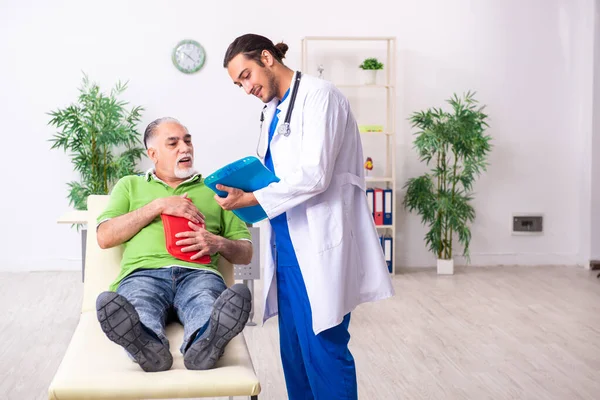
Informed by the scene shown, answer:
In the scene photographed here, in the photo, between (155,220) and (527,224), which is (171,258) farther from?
(527,224)

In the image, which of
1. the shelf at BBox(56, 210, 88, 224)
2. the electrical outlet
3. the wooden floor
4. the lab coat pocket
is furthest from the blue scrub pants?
the electrical outlet

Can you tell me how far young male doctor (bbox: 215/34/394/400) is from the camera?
2066 mm

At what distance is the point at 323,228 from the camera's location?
2.10 metres

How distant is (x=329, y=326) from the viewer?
6.84 ft

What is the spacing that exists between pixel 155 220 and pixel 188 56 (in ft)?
10.4

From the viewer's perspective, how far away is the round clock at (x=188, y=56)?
5457 millimetres

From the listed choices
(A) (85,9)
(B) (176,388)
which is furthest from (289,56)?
(B) (176,388)

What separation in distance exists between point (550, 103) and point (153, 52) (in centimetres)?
295

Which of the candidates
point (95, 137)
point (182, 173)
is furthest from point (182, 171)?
point (95, 137)

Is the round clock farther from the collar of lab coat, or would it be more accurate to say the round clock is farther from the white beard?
the collar of lab coat

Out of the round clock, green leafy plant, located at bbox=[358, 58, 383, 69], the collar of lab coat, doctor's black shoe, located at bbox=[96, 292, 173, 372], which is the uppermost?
the round clock

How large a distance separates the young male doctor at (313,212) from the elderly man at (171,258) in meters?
0.25

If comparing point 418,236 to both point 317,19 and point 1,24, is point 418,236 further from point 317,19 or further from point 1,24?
point 1,24

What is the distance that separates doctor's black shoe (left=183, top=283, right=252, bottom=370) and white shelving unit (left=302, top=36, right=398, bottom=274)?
3.55 metres
